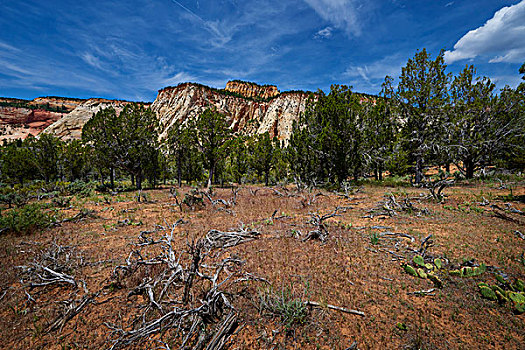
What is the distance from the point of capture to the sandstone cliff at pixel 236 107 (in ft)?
229

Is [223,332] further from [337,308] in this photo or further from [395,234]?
[395,234]

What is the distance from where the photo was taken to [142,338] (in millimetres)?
3316

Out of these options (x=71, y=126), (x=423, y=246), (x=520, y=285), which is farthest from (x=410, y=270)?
(x=71, y=126)

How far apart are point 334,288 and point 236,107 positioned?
271 feet

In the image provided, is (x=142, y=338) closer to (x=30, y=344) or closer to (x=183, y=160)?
(x=30, y=344)

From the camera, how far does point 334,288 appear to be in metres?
4.22

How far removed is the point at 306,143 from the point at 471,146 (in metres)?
12.8

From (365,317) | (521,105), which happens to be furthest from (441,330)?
(521,105)

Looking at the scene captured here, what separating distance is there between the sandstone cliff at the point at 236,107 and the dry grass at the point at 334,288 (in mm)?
60449

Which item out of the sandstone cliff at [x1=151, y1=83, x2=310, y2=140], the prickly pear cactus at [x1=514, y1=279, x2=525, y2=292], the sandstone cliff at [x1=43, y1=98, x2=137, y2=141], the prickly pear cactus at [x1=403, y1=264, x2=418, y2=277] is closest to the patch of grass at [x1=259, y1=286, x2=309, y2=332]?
the prickly pear cactus at [x1=403, y1=264, x2=418, y2=277]

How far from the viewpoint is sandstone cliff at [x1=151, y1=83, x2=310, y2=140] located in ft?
229

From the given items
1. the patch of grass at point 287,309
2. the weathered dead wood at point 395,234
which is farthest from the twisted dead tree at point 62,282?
the weathered dead wood at point 395,234

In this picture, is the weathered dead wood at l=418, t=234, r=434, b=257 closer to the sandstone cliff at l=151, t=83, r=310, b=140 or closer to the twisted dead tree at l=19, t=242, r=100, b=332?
the twisted dead tree at l=19, t=242, r=100, b=332

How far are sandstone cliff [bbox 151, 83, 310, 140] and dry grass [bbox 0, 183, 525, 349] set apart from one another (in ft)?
198
